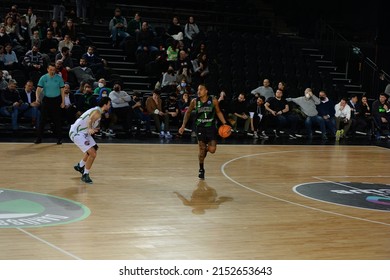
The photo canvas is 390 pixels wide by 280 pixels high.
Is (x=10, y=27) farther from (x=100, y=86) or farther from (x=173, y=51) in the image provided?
(x=173, y=51)

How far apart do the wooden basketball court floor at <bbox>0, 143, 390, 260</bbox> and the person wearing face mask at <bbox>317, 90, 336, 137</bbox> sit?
388cm

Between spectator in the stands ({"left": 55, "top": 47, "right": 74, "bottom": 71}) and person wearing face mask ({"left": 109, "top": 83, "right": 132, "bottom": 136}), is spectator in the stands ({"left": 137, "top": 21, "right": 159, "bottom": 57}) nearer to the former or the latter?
spectator in the stands ({"left": 55, "top": 47, "right": 74, "bottom": 71})

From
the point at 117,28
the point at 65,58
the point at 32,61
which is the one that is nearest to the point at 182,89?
the point at 65,58

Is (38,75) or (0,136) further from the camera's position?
(38,75)

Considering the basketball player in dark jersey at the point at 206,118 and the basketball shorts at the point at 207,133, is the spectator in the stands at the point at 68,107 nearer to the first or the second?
the basketball player in dark jersey at the point at 206,118

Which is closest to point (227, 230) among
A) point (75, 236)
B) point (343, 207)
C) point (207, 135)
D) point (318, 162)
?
point (75, 236)

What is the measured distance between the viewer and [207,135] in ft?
48.2

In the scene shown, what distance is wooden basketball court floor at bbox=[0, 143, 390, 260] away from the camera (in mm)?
9320

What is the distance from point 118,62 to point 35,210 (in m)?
13.6

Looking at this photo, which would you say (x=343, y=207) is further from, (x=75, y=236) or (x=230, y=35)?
(x=230, y=35)

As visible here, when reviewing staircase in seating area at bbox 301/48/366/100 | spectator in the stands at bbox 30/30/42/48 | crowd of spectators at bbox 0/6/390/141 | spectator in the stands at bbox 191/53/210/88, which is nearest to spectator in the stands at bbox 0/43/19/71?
crowd of spectators at bbox 0/6/390/141

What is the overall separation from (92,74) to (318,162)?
24.6 ft

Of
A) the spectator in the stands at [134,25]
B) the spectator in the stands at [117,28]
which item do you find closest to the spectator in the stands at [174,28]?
the spectator in the stands at [134,25]

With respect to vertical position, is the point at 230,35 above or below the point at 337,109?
above
